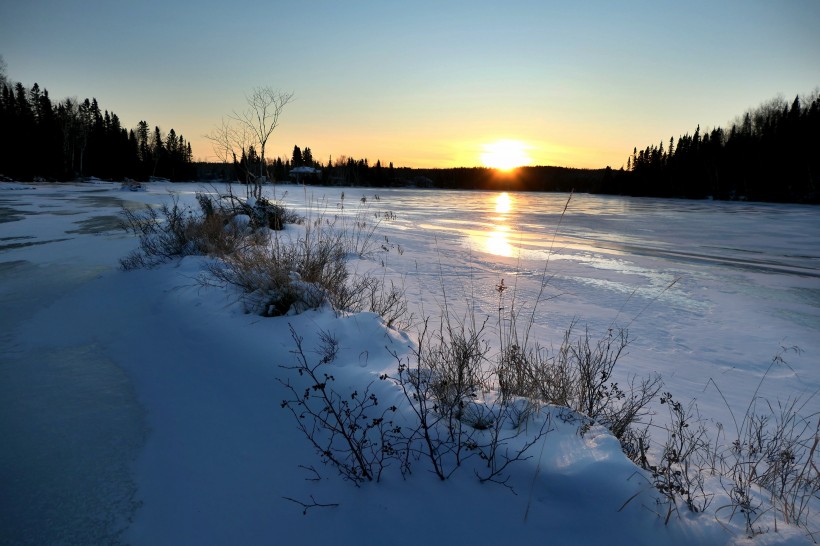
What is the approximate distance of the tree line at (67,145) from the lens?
44656 millimetres

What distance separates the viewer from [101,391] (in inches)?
141

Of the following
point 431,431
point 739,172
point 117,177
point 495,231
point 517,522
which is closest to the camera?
point 517,522

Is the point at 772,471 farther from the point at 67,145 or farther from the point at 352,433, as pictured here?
the point at 67,145

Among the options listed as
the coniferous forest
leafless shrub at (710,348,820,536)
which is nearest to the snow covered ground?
leafless shrub at (710,348,820,536)

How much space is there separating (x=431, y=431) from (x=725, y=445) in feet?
6.75

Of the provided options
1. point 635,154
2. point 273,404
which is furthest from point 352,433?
point 635,154

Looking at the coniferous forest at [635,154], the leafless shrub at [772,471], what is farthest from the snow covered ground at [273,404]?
the coniferous forest at [635,154]

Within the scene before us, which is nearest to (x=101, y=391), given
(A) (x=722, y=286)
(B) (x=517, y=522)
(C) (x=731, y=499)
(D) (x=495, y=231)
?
(B) (x=517, y=522)

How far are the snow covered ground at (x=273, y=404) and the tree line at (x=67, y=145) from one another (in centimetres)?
5137

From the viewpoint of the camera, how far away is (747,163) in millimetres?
56562

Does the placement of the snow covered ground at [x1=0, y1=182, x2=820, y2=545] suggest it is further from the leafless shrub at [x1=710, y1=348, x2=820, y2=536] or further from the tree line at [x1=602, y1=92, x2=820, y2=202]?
the tree line at [x1=602, y1=92, x2=820, y2=202]

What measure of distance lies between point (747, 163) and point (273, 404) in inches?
2883

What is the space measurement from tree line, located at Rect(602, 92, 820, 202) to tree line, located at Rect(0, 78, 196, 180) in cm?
8568

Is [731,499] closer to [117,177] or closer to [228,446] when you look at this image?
[228,446]
